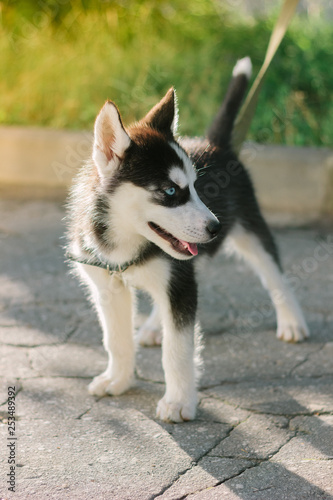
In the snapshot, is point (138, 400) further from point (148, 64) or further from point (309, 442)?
point (148, 64)

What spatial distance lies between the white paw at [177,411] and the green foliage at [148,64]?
432 centimetres

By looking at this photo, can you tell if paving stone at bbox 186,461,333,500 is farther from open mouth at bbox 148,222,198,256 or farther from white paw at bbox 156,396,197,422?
open mouth at bbox 148,222,198,256

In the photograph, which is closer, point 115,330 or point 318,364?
Answer: point 115,330

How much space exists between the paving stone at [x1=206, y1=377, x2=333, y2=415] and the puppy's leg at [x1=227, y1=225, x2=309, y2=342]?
1.80ft

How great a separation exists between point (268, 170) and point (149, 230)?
3.58m

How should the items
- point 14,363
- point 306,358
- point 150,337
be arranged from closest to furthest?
1. point 14,363
2. point 306,358
3. point 150,337

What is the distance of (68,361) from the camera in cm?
350

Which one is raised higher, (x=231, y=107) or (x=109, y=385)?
(x=231, y=107)

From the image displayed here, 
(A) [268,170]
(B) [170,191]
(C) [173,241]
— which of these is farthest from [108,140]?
(A) [268,170]

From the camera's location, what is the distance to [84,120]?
23.2 ft

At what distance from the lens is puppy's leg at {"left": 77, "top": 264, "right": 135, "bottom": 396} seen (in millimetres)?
3061

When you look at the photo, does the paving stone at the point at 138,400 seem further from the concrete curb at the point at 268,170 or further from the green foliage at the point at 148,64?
the green foliage at the point at 148,64

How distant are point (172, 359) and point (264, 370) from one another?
0.76 m

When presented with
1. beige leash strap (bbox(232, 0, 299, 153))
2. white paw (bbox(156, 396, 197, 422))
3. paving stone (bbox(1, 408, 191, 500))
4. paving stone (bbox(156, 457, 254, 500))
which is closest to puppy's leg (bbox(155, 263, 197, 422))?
white paw (bbox(156, 396, 197, 422))
